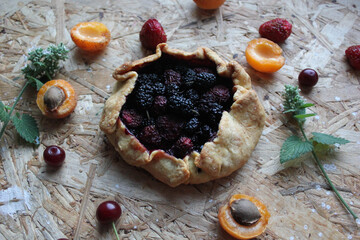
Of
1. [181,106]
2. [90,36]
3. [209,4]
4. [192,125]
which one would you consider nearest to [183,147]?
[192,125]

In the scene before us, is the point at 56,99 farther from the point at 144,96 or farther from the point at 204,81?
the point at 204,81

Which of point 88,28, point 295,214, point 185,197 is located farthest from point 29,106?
point 295,214

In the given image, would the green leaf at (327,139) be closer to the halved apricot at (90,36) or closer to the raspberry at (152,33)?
the raspberry at (152,33)

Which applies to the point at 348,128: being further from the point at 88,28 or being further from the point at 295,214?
the point at 88,28

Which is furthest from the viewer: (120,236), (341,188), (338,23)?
(338,23)

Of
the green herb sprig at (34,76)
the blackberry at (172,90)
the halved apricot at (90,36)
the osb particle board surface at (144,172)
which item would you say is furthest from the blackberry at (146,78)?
the green herb sprig at (34,76)

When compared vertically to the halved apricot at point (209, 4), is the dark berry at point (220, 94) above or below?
below
